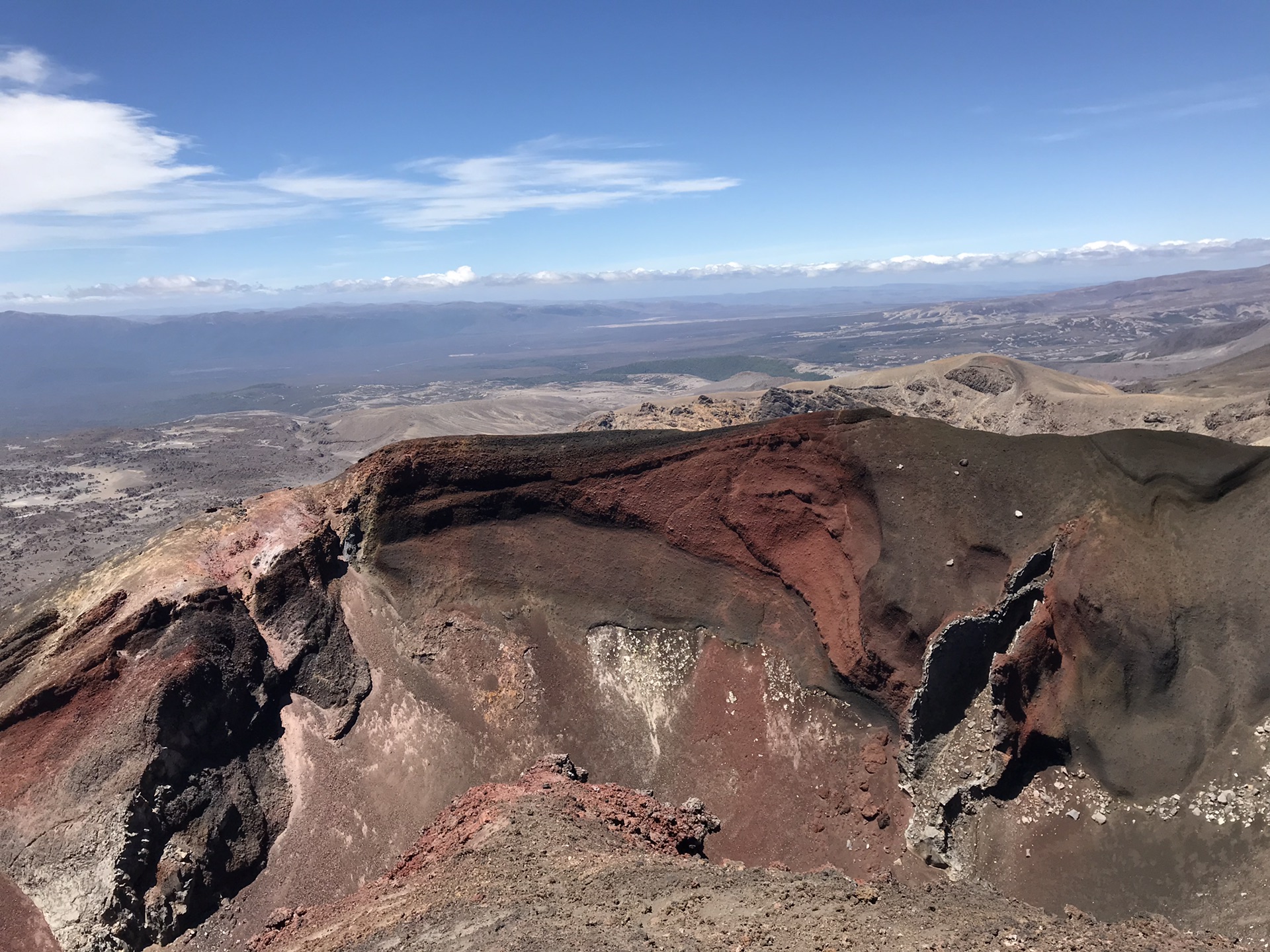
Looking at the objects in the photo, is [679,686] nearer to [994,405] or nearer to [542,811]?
[542,811]

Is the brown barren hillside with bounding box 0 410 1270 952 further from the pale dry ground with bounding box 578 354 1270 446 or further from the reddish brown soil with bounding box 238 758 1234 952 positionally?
the pale dry ground with bounding box 578 354 1270 446

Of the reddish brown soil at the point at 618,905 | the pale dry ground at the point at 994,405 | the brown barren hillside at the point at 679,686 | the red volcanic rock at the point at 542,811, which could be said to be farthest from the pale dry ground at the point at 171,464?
the reddish brown soil at the point at 618,905

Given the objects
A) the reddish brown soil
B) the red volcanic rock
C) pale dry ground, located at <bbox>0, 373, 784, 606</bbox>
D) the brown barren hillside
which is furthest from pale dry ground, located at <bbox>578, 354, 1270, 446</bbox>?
pale dry ground, located at <bbox>0, 373, 784, 606</bbox>

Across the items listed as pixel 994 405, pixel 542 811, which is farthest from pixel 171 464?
pixel 994 405

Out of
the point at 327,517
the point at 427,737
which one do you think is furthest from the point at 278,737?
the point at 327,517

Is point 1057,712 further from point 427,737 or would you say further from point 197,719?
point 197,719
